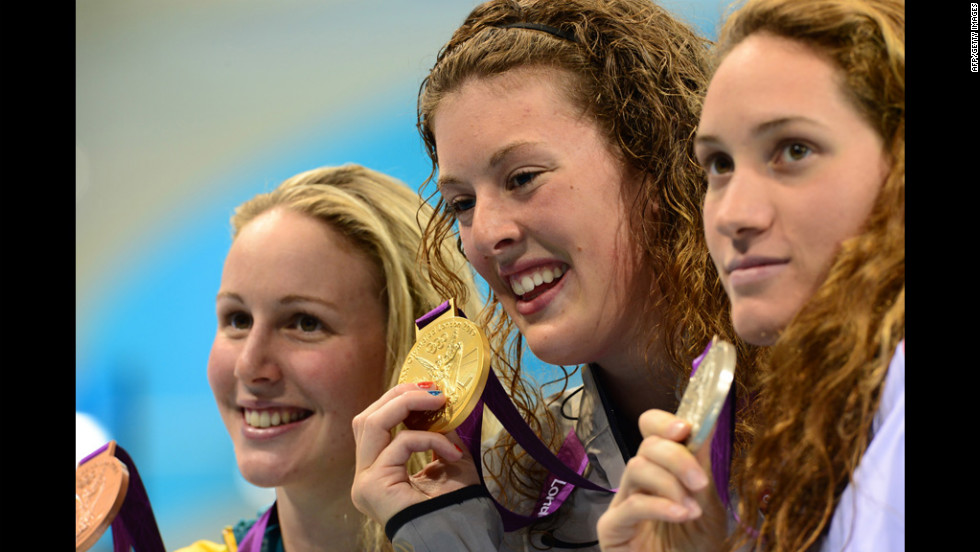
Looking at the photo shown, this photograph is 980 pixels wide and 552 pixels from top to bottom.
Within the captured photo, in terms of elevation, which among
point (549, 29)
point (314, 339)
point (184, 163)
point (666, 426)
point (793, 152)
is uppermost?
point (184, 163)

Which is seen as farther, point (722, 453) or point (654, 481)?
point (722, 453)

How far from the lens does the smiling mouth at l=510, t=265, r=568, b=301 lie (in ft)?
5.83

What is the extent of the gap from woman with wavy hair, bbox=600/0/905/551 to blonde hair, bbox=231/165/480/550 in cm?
110

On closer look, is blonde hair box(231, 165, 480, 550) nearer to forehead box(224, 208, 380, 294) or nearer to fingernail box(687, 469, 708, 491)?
forehead box(224, 208, 380, 294)

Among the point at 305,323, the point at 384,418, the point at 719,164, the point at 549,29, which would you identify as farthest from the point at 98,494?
the point at 719,164

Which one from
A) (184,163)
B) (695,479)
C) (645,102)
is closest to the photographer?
(695,479)

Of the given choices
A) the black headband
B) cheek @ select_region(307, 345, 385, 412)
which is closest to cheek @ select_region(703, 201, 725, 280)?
the black headband

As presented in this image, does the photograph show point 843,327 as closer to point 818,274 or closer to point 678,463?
point 818,274

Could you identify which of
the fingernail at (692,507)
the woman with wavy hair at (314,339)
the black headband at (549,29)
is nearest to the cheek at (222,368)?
the woman with wavy hair at (314,339)

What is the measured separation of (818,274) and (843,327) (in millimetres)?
77

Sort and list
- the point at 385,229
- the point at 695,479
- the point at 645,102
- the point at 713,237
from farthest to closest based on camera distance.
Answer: the point at 385,229, the point at 645,102, the point at 713,237, the point at 695,479

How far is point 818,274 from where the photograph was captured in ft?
3.96

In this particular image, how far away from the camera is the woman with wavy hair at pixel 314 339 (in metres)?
2.32
